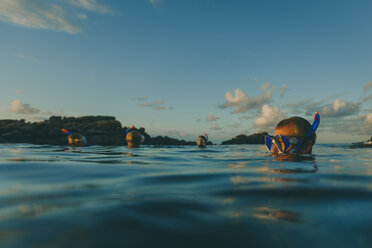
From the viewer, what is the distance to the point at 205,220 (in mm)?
1647

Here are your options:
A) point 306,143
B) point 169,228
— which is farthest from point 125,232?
point 306,143

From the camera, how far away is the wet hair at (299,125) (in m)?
6.80

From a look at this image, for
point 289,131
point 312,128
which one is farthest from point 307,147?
point 289,131

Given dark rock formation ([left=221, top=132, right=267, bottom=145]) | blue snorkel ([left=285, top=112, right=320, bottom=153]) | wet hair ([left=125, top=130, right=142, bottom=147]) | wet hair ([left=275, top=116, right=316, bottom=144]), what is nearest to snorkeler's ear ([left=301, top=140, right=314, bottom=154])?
wet hair ([left=275, top=116, right=316, bottom=144])

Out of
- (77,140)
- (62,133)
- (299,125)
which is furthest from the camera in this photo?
(62,133)

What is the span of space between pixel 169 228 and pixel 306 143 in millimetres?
6829

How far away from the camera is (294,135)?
6785mm

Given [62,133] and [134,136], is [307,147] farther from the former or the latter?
[62,133]

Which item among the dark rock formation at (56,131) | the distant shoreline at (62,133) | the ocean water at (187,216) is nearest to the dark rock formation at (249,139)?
the distant shoreline at (62,133)

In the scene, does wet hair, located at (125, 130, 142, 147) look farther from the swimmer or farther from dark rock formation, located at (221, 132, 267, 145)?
dark rock formation, located at (221, 132, 267, 145)

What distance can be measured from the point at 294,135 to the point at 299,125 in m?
0.37

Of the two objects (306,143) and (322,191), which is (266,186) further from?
(306,143)

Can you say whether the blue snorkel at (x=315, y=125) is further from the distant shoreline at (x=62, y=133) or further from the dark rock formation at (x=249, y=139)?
the dark rock formation at (x=249, y=139)

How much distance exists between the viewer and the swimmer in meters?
6.74
